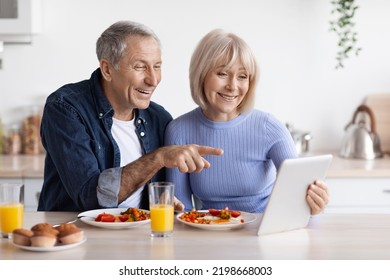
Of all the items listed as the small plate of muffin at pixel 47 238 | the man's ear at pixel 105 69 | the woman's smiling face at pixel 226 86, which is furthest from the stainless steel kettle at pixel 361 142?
the small plate of muffin at pixel 47 238

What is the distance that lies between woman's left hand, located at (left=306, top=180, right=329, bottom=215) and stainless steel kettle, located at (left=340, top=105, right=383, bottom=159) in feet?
5.45

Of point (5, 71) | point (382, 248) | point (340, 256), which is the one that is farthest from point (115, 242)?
point (5, 71)

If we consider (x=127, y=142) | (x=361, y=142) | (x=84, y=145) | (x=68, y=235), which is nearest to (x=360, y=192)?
(x=361, y=142)

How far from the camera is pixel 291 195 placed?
75.0 inches

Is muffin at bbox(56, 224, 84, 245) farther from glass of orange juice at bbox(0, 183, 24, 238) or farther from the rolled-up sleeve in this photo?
the rolled-up sleeve

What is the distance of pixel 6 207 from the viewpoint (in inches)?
71.9

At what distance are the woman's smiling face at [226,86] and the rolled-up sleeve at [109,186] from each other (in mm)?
460

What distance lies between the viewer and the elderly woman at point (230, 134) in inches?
91.9

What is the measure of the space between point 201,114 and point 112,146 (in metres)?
0.34

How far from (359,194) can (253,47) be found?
102 centimetres

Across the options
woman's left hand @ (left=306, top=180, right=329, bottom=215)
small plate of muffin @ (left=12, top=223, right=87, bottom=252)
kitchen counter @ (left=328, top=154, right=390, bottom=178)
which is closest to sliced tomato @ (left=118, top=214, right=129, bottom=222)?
small plate of muffin @ (left=12, top=223, right=87, bottom=252)

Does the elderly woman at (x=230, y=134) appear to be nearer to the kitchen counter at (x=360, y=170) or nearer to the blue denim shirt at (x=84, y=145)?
the blue denim shirt at (x=84, y=145)

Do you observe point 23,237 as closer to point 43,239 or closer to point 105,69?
point 43,239
